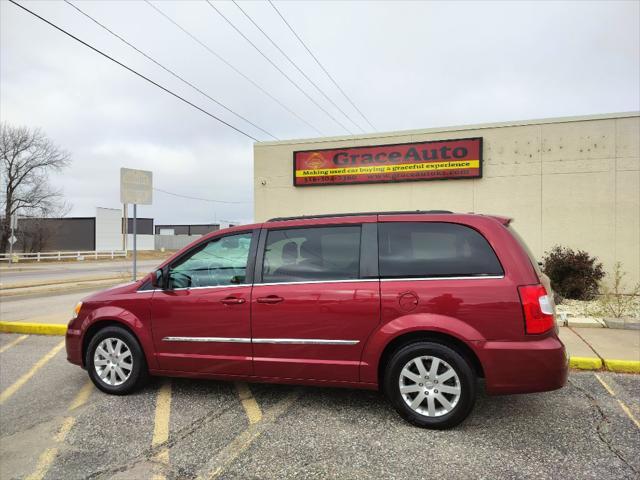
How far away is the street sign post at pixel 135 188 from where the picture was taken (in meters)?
9.16

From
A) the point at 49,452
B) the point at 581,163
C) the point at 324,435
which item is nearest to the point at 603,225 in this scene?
the point at 581,163

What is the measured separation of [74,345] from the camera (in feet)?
15.4

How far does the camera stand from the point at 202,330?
4199 mm

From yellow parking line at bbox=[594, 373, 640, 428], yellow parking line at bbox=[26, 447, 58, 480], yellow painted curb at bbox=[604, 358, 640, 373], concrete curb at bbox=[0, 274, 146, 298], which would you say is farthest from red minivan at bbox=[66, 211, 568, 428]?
concrete curb at bbox=[0, 274, 146, 298]

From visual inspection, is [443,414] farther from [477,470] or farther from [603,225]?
[603,225]

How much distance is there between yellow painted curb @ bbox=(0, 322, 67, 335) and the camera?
7.65m

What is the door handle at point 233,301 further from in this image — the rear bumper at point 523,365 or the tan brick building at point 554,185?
the tan brick building at point 554,185

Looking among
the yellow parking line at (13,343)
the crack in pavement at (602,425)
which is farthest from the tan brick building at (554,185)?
the yellow parking line at (13,343)

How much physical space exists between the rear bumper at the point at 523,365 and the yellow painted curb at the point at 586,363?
2108mm

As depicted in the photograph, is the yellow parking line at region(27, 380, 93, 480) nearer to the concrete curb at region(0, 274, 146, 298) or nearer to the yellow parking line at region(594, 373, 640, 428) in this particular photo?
the yellow parking line at region(594, 373, 640, 428)

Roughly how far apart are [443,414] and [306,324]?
1324 mm

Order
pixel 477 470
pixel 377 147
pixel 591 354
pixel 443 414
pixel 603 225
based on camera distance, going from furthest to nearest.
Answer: pixel 377 147
pixel 603 225
pixel 591 354
pixel 443 414
pixel 477 470

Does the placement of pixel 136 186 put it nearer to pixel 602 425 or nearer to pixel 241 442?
pixel 241 442

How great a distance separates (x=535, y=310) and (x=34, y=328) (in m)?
7.99
